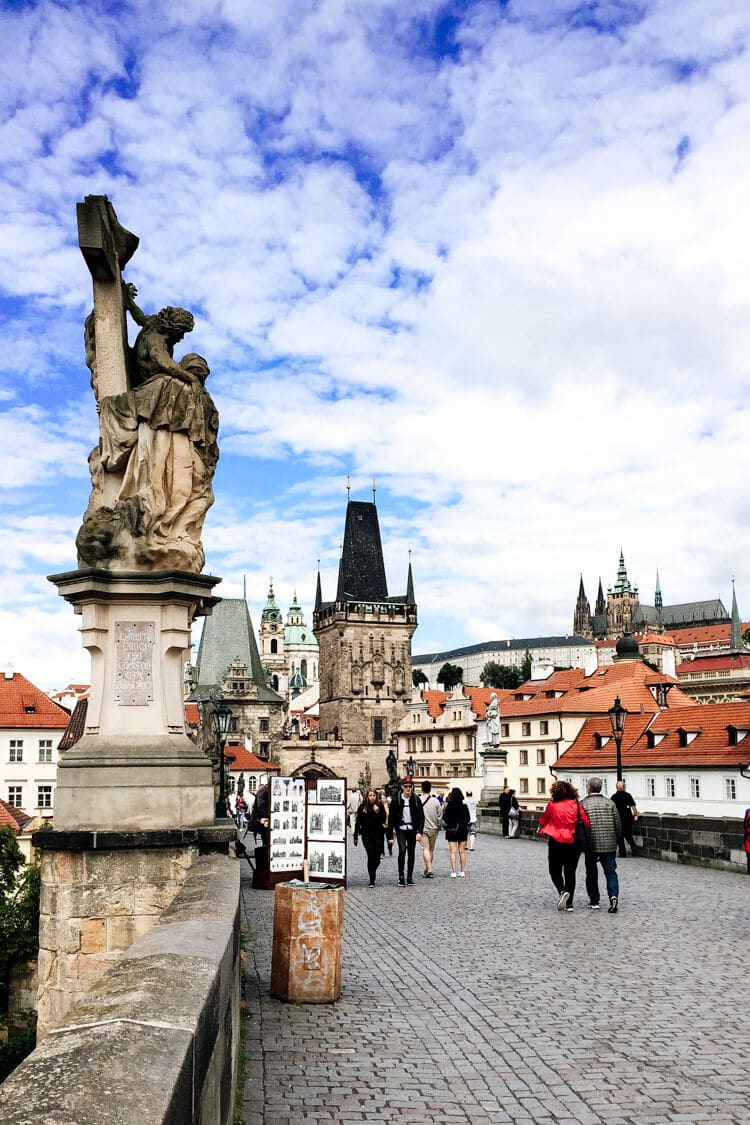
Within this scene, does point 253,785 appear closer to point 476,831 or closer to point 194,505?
point 476,831

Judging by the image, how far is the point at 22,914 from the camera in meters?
32.0

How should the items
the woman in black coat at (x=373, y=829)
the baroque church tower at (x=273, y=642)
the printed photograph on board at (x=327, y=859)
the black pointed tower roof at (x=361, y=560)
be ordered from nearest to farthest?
the printed photograph on board at (x=327, y=859)
the woman in black coat at (x=373, y=829)
the black pointed tower roof at (x=361, y=560)
the baroque church tower at (x=273, y=642)

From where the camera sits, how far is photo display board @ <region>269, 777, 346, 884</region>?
9.43 m

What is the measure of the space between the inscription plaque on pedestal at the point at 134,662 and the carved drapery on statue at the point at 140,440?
1.40 ft

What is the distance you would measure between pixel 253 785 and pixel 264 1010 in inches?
3273

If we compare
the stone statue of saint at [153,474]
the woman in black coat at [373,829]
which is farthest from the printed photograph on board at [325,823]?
the woman in black coat at [373,829]

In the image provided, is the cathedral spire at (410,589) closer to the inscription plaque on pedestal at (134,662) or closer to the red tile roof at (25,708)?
the red tile roof at (25,708)

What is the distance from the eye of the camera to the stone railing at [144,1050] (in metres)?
2.08

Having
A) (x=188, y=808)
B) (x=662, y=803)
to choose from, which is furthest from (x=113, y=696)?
(x=662, y=803)

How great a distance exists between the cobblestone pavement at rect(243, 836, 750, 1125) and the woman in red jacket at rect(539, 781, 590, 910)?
308mm

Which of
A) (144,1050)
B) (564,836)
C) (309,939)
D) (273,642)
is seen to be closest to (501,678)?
(273,642)

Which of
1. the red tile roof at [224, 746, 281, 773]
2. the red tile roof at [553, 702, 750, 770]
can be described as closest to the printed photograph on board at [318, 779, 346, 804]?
the red tile roof at [553, 702, 750, 770]

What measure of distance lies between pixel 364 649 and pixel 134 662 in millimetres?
99444

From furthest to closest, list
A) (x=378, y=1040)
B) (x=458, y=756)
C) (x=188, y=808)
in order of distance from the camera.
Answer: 1. (x=458, y=756)
2. (x=188, y=808)
3. (x=378, y=1040)
